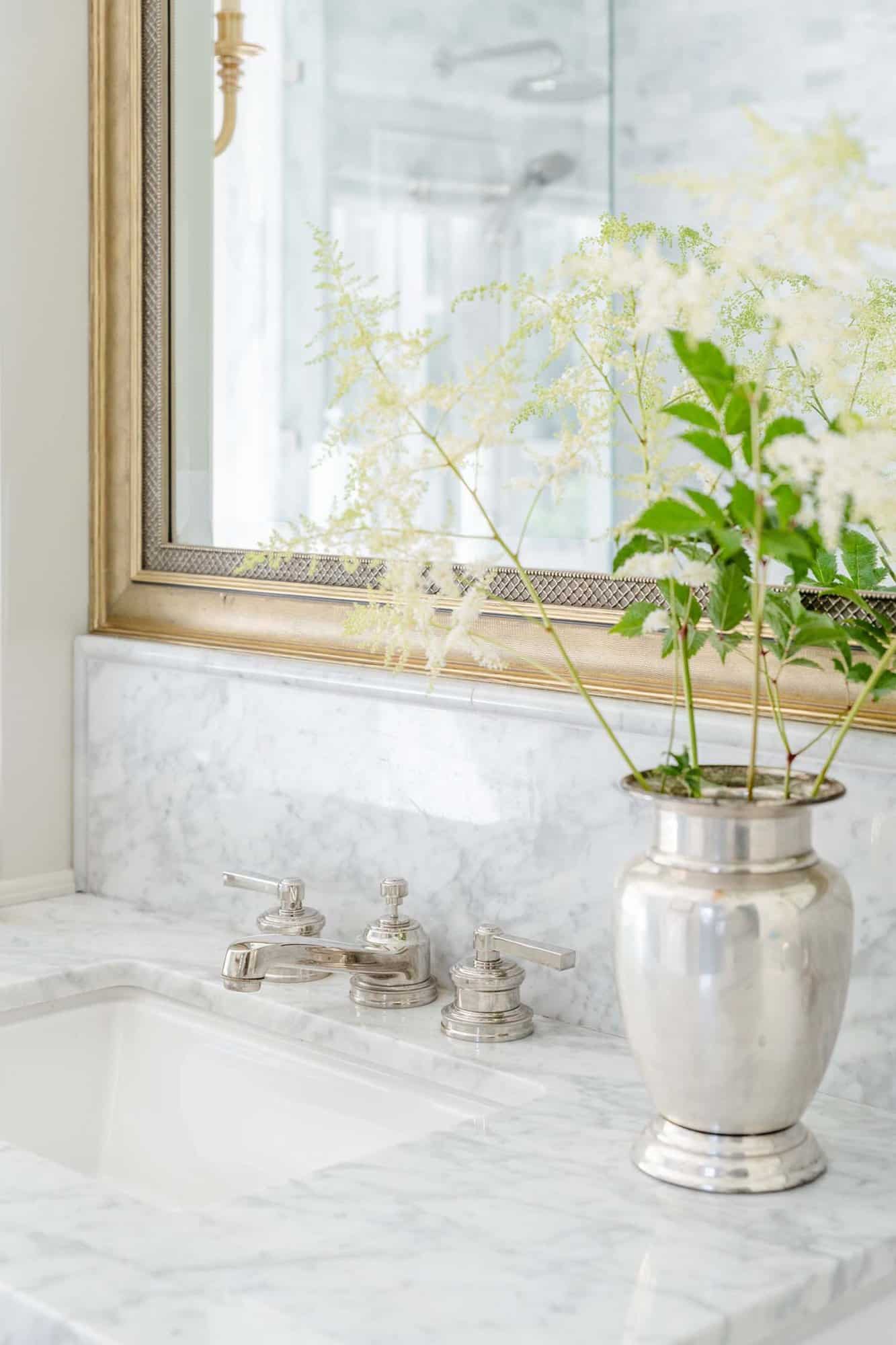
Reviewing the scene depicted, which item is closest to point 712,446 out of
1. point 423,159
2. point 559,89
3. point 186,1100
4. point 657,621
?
point 657,621

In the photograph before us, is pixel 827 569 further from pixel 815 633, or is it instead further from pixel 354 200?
pixel 354 200

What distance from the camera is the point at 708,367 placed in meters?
0.85

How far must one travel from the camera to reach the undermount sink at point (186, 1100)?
1245 mm

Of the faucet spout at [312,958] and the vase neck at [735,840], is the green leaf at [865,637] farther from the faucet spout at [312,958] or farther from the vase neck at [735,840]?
the faucet spout at [312,958]

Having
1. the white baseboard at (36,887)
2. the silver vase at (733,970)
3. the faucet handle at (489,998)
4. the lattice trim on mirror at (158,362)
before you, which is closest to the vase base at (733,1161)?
the silver vase at (733,970)

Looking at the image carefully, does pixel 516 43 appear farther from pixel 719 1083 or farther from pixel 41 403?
pixel 719 1083

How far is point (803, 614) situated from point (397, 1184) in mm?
410

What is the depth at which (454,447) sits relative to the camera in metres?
0.99

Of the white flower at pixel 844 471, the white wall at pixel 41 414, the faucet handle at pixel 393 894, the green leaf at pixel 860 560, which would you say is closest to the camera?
the white flower at pixel 844 471

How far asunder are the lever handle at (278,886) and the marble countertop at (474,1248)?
346mm

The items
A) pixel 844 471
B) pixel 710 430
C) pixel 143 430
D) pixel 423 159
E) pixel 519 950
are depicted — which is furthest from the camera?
pixel 143 430

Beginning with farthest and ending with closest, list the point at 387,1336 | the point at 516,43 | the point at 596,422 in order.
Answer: the point at 516,43, the point at 596,422, the point at 387,1336

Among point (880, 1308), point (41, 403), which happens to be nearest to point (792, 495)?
point (880, 1308)

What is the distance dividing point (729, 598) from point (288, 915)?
59 cm
